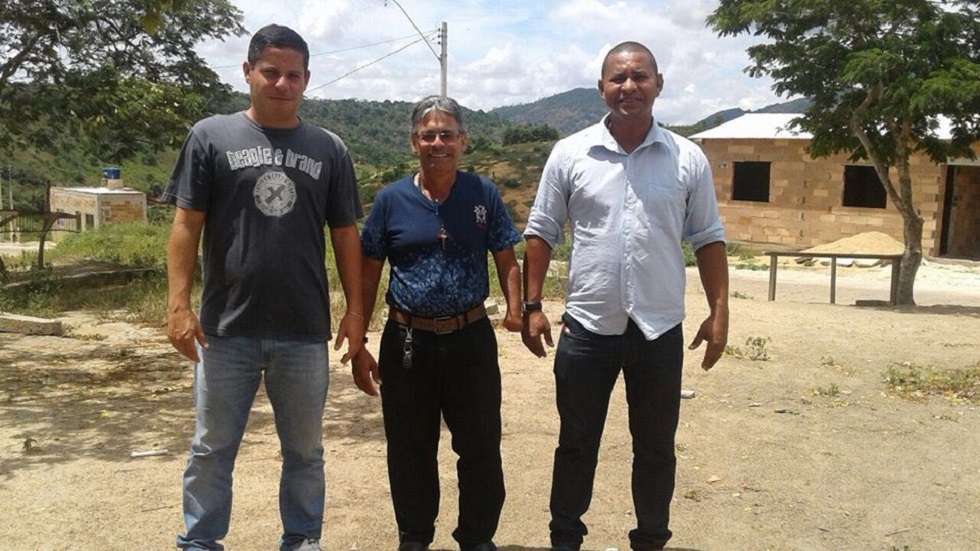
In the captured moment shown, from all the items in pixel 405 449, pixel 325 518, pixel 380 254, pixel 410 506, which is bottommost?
pixel 325 518

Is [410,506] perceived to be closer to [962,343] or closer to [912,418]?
[912,418]

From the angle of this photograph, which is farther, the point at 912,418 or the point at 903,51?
the point at 903,51

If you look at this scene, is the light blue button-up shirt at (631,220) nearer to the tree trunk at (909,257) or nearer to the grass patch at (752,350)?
the grass patch at (752,350)

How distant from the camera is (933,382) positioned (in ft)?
20.7

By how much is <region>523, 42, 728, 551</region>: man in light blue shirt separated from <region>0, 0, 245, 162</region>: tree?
8103mm

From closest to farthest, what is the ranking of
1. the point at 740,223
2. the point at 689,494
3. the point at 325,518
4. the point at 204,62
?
the point at 325,518 < the point at 689,494 < the point at 204,62 < the point at 740,223

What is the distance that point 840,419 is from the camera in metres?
5.40

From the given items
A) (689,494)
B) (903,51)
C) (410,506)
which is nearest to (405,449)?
(410,506)

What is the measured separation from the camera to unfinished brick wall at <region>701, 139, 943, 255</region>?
18.6 metres

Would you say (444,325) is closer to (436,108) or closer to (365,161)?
(436,108)

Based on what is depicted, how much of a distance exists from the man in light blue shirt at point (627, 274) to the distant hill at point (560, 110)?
475 ft

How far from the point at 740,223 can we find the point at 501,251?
19397 millimetres

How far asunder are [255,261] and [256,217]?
138 millimetres

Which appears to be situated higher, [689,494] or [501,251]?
[501,251]
